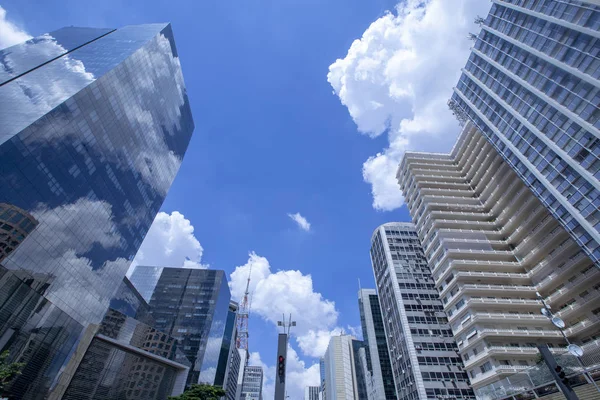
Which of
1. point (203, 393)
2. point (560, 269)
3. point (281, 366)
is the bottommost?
point (281, 366)

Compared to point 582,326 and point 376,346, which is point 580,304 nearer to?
point 582,326

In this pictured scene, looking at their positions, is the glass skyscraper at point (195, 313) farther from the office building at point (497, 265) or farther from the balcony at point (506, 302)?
the balcony at point (506, 302)

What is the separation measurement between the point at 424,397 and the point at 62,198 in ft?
242

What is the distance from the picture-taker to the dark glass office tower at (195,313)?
10444cm

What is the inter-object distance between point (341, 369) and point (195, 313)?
77394 millimetres

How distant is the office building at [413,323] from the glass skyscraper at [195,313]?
64440 mm

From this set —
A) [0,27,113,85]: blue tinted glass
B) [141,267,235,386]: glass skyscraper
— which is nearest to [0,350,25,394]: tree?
[0,27,113,85]: blue tinted glass

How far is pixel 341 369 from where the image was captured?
144 metres

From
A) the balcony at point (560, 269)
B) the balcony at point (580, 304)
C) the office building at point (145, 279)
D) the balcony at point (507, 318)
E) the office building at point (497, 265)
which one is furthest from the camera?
the office building at point (145, 279)

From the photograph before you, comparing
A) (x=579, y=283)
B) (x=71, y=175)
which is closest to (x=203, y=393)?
(x=71, y=175)

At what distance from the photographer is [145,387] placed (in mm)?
65250

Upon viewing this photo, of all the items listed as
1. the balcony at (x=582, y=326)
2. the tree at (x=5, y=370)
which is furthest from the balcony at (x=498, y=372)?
the tree at (x=5, y=370)

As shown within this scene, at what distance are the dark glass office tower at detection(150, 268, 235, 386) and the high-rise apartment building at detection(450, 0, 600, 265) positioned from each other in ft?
344

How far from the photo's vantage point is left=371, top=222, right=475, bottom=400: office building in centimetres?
5938
